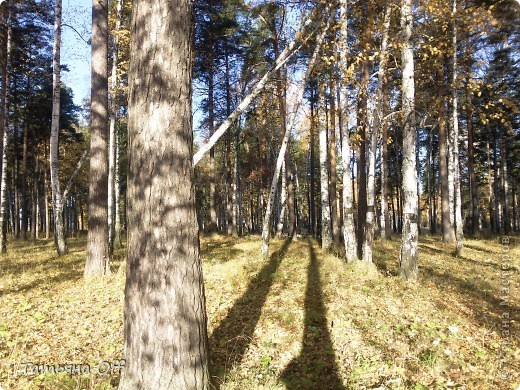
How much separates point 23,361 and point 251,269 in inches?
204

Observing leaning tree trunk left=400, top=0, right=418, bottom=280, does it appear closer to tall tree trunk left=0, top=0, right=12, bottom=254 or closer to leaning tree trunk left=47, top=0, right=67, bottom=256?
leaning tree trunk left=47, top=0, right=67, bottom=256

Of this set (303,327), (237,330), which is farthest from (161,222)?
(303,327)

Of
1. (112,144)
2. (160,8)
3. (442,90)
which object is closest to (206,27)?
(112,144)

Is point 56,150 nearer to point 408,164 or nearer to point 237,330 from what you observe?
point 237,330

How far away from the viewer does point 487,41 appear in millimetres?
15016

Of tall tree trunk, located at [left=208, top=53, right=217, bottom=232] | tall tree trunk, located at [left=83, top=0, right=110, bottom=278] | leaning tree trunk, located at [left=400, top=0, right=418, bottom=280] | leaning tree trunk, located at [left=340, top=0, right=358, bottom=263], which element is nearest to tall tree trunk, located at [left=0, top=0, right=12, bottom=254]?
tall tree trunk, located at [left=83, top=0, right=110, bottom=278]

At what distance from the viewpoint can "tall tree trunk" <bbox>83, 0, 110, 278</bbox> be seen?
8.01 metres

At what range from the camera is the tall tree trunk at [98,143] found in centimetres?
801

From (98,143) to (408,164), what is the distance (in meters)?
8.18

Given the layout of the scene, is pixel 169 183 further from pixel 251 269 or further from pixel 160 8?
pixel 251 269

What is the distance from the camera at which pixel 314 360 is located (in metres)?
4.50

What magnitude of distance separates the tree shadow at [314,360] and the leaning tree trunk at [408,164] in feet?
10.1

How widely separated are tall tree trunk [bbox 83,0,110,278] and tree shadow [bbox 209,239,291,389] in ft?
12.8

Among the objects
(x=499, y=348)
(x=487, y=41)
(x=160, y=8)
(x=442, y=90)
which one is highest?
(x=487, y=41)
